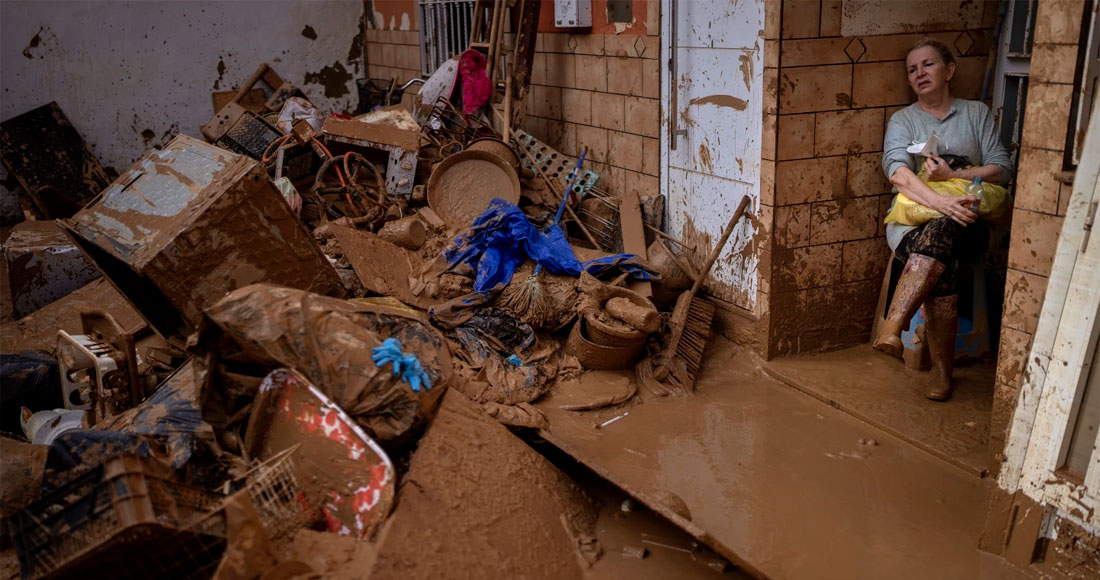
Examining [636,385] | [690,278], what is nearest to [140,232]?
[636,385]

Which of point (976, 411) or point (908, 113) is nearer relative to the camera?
point (976, 411)

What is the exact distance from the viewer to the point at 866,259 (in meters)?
5.00

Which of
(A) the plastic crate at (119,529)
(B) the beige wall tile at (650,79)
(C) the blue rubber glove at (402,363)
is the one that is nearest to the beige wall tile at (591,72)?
(B) the beige wall tile at (650,79)

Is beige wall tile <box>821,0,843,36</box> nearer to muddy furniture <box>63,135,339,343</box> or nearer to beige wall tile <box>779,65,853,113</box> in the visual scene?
beige wall tile <box>779,65,853,113</box>

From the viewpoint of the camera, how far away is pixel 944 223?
13.7 ft

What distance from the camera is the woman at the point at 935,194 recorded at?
411 centimetres

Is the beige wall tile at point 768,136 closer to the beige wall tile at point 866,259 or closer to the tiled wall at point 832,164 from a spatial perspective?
the tiled wall at point 832,164

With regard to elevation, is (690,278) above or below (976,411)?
above

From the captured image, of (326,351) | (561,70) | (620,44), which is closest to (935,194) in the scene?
(620,44)

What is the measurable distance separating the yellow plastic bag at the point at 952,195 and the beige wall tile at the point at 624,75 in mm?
1995

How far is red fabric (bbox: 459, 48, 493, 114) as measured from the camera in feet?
22.4

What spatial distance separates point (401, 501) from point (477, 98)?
14.8ft

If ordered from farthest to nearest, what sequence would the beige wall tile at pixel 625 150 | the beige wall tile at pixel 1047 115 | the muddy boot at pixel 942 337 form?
the beige wall tile at pixel 625 150
the muddy boot at pixel 942 337
the beige wall tile at pixel 1047 115

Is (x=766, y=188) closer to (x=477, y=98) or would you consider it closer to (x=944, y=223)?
(x=944, y=223)
